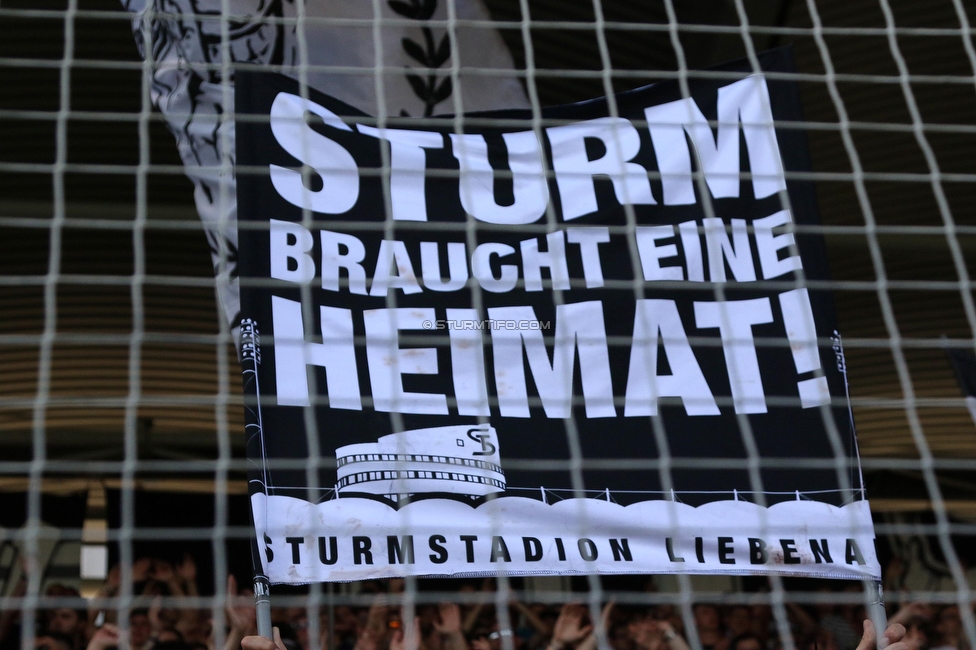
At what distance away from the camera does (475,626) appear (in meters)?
3.57

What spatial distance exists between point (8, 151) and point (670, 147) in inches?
116

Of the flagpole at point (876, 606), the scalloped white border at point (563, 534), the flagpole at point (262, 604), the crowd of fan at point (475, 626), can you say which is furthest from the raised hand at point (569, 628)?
the flagpole at point (262, 604)

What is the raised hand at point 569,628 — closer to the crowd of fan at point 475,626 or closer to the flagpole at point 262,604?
the crowd of fan at point 475,626

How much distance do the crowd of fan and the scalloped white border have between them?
1.27 ft

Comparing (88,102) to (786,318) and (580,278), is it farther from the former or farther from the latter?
(786,318)

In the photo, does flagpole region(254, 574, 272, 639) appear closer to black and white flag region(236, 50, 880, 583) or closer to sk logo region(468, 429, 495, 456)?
black and white flag region(236, 50, 880, 583)

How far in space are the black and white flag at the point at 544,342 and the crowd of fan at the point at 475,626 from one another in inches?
18.7

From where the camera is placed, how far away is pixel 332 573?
6.42 ft

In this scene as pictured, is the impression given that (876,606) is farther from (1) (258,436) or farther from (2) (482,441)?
(1) (258,436)

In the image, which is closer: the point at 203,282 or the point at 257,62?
the point at 203,282

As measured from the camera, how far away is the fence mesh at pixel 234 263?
2305 mm

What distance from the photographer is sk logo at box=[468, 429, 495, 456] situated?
214 centimetres

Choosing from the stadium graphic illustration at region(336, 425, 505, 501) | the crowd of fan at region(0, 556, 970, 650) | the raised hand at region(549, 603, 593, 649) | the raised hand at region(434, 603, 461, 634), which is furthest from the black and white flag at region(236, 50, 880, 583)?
the raised hand at region(434, 603, 461, 634)

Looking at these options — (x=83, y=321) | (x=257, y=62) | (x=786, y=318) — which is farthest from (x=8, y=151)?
(x=786, y=318)
